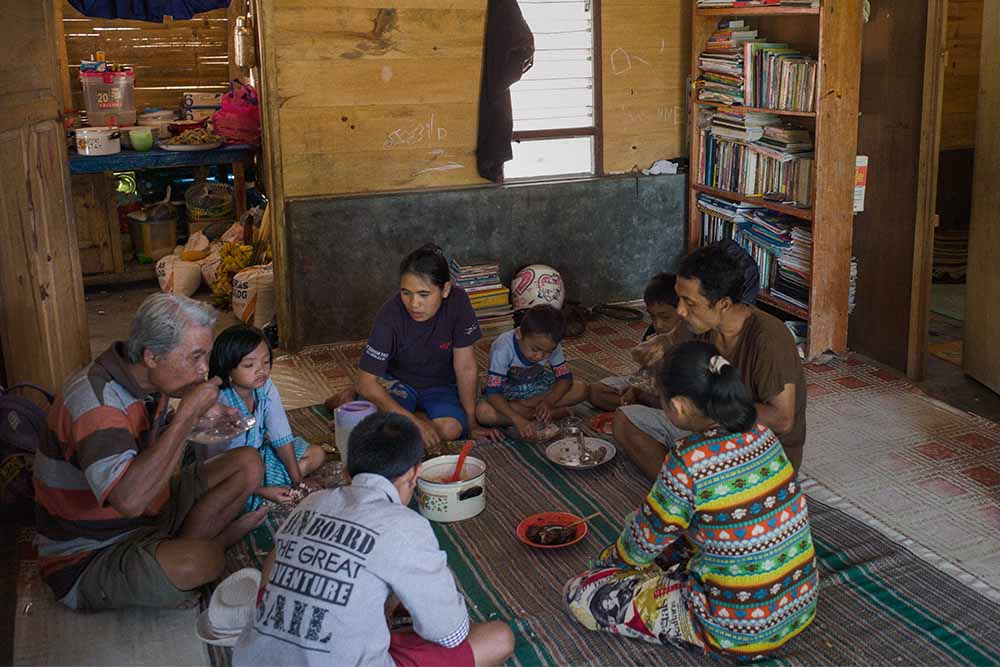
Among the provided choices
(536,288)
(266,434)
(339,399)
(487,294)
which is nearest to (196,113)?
(487,294)

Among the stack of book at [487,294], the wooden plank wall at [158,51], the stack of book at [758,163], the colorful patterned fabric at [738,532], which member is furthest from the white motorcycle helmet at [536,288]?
the wooden plank wall at [158,51]

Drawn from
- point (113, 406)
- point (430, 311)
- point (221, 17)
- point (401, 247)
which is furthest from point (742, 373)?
point (221, 17)

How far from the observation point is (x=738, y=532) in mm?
2689

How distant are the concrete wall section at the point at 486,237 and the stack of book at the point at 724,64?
720mm

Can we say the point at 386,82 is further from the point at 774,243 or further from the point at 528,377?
the point at 774,243

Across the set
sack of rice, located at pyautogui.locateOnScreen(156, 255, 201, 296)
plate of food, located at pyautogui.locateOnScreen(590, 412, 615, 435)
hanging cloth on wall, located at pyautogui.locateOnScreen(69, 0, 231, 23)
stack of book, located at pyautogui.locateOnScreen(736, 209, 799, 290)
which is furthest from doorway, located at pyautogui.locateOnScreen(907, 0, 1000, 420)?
sack of rice, located at pyautogui.locateOnScreen(156, 255, 201, 296)

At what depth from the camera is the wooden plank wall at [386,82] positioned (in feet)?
19.2

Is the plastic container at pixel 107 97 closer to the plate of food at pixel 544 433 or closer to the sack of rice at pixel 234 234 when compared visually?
the sack of rice at pixel 234 234

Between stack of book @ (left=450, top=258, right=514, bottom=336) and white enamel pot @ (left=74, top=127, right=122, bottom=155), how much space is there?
100.0 inches

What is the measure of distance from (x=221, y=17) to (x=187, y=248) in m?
2.92

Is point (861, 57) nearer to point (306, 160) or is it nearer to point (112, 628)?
point (306, 160)

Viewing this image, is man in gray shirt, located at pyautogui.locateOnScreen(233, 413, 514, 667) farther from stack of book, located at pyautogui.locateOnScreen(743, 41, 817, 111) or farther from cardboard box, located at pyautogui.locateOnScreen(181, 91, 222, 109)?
cardboard box, located at pyautogui.locateOnScreen(181, 91, 222, 109)

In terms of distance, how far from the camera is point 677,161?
7.00 metres

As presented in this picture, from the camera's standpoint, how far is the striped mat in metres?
3.01
